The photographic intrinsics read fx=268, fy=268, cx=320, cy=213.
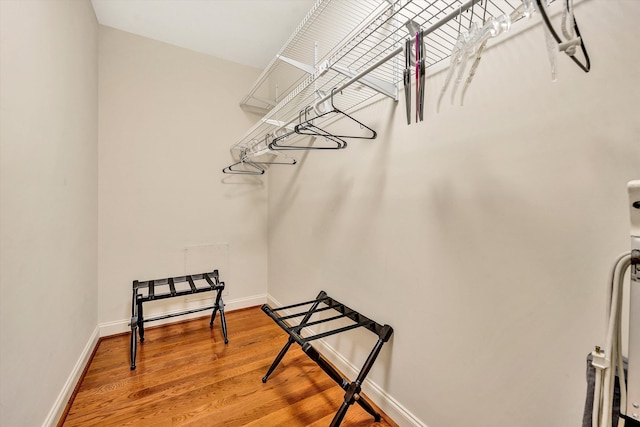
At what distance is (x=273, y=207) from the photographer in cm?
283

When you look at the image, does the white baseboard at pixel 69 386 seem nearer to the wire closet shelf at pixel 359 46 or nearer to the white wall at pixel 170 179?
the white wall at pixel 170 179

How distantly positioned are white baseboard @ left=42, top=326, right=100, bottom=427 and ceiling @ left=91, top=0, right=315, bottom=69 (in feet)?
8.22

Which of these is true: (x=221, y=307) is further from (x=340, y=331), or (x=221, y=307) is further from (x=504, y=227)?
(x=504, y=227)

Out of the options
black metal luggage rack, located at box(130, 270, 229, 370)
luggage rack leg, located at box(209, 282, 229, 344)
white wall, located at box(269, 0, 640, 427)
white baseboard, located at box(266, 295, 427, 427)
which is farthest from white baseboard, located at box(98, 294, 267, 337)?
white wall, located at box(269, 0, 640, 427)

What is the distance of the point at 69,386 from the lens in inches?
61.1

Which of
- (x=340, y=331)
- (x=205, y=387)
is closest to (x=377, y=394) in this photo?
Result: (x=340, y=331)

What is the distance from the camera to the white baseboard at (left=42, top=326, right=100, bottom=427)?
1.33 meters

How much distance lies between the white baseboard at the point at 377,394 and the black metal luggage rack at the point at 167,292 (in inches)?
35.5

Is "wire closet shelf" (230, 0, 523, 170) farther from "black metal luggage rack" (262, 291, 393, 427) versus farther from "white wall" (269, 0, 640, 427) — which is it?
"black metal luggage rack" (262, 291, 393, 427)

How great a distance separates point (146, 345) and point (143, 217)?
1.07 meters

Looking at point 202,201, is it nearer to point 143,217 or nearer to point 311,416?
point 143,217

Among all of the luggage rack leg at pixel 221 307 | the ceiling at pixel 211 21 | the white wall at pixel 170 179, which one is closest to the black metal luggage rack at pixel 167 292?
the luggage rack leg at pixel 221 307

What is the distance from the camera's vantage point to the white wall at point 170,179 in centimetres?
228

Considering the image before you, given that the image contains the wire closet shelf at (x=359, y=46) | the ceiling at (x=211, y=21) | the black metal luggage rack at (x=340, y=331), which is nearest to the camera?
the wire closet shelf at (x=359, y=46)
